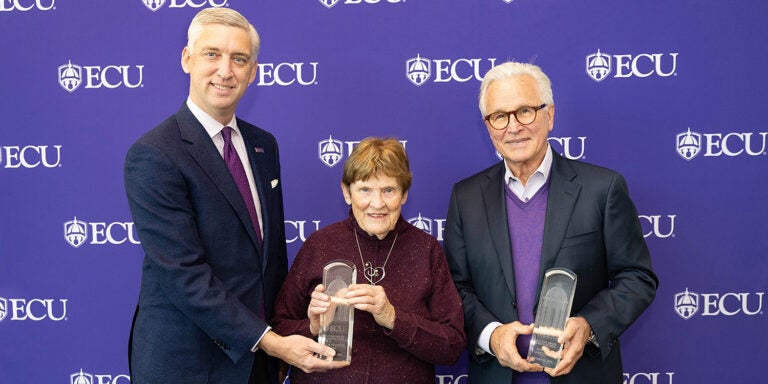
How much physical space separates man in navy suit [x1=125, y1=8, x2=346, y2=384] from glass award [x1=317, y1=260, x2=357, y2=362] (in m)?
0.04

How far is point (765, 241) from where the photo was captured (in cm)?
285

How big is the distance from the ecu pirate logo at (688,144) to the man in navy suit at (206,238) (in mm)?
1931

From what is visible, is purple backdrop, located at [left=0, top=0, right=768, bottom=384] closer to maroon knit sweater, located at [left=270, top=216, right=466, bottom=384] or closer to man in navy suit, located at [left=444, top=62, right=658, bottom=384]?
man in navy suit, located at [left=444, top=62, right=658, bottom=384]

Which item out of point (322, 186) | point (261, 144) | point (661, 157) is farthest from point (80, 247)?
point (661, 157)

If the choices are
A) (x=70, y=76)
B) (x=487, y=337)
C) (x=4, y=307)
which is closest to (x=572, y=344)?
(x=487, y=337)

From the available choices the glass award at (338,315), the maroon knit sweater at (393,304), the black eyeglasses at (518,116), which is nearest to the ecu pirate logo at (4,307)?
the maroon knit sweater at (393,304)

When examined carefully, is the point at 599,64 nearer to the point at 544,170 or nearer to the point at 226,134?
the point at 544,170

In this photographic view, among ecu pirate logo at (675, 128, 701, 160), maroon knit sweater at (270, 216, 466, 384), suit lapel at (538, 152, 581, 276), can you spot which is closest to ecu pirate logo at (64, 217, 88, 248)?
maroon knit sweater at (270, 216, 466, 384)

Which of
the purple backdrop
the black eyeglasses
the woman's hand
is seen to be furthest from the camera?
the purple backdrop

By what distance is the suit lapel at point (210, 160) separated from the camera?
184 centimetres

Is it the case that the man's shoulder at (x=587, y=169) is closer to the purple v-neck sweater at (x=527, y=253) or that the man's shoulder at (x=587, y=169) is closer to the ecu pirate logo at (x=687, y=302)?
the purple v-neck sweater at (x=527, y=253)

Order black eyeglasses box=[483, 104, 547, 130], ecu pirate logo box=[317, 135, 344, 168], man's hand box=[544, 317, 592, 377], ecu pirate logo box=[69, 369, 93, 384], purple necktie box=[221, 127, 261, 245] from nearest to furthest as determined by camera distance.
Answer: man's hand box=[544, 317, 592, 377], purple necktie box=[221, 127, 261, 245], black eyeglasses box=[483, 104, 547, 130], ecu pirate logo box=[317, 135, 344, 168], ecu pirate logo box=[69, 369, 93, 384]

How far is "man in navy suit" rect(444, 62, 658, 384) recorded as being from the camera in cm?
201

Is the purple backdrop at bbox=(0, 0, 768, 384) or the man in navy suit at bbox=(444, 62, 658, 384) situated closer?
the man in navy suit at bbox=(444, 62, 658, 384)
